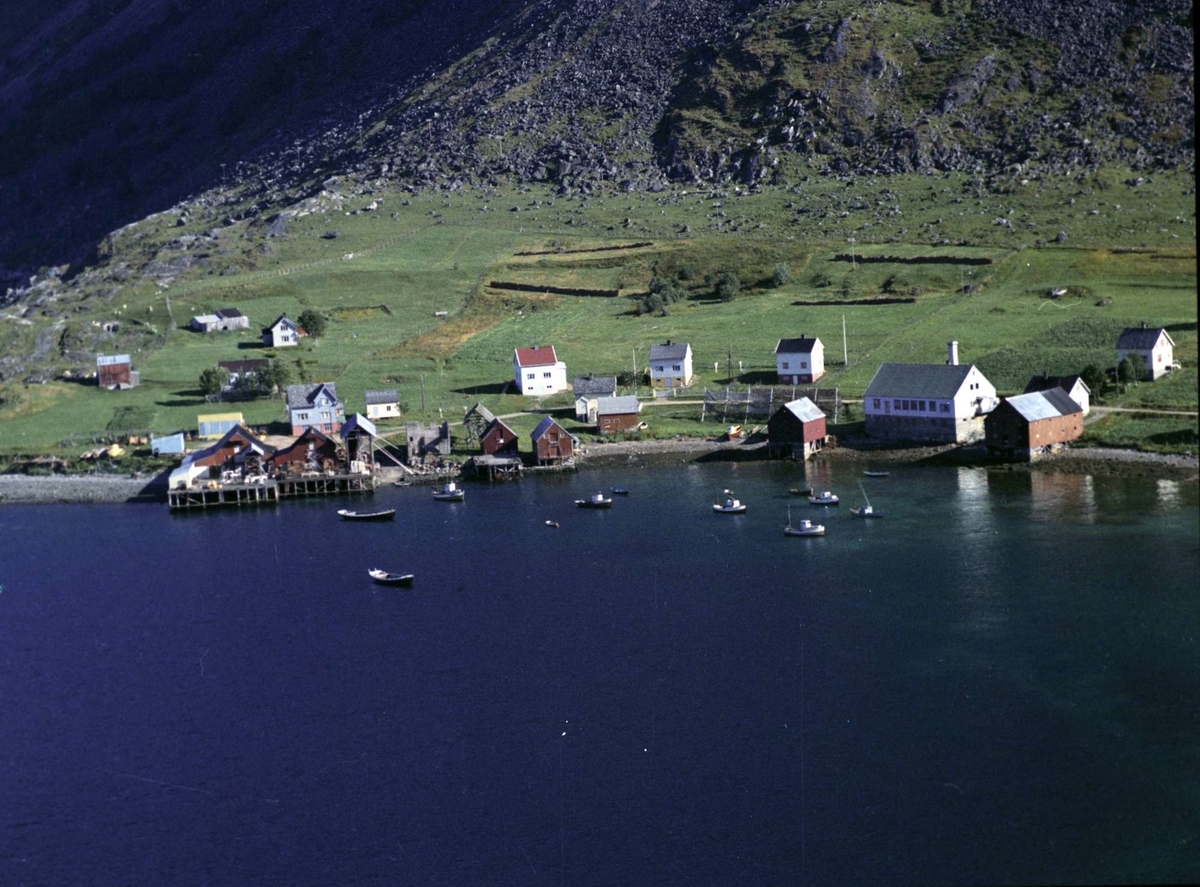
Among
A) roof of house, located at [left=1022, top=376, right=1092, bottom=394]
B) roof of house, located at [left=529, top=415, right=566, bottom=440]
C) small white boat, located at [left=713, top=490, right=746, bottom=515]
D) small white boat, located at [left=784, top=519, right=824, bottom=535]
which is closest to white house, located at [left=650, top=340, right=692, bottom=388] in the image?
roof of house, located at [left=529, top=415, right=566, bottom=440]

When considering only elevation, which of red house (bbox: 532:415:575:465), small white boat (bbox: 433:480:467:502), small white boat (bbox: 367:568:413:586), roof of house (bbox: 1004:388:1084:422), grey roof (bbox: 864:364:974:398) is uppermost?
grey roof (bbox: 864:364:974:398)

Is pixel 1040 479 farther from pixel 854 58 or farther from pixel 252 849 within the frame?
pixel 854 58

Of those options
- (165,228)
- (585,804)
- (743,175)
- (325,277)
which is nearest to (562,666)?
(585,804)

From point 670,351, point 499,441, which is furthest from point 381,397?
point 670,351

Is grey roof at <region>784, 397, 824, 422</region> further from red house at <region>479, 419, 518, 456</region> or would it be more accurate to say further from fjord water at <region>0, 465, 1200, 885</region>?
red house at <region>479, 419, 518, 456</region>

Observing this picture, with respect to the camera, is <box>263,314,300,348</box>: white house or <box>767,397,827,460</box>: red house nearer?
<box>767,397,827,460</box>: red house

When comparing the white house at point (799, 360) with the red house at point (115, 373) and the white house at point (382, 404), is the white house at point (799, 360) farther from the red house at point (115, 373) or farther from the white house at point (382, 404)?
the red house at point (115, 373)
